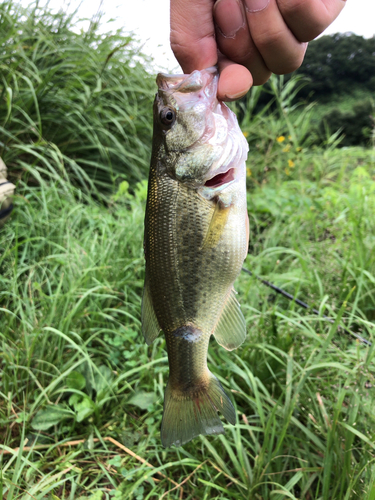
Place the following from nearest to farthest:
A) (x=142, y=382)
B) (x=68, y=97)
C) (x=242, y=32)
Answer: (x=242, y=32) → (x=142, y=382) → (x=68, y=97)

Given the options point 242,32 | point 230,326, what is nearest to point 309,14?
point 242,32

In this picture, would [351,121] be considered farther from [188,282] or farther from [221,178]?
[188,282]

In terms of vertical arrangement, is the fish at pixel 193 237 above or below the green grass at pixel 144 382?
above

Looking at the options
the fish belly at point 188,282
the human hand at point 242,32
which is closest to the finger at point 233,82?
the human hand at point 242,32

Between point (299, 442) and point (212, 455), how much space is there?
0.42 m

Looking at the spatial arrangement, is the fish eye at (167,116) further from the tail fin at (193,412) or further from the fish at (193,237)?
the tail fin at (193,412)

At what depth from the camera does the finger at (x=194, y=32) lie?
3.96 ft

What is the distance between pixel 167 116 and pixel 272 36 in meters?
0.45

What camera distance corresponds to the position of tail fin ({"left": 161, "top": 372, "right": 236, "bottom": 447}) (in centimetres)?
118

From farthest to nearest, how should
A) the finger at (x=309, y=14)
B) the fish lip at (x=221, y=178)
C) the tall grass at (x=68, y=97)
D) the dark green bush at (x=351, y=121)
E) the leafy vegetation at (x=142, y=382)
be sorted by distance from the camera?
the dark green bush at (x=351, y=121) < the tall grass at (x=68, y=97) < the leafy vegetation at (x=142, y=382) < the fish lip at (x=221, y=178) < the finger at (x=309, y=14)

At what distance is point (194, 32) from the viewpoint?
123 centimetres

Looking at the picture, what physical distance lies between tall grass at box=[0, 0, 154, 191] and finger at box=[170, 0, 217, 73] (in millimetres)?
2182

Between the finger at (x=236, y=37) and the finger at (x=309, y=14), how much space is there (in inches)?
5.5

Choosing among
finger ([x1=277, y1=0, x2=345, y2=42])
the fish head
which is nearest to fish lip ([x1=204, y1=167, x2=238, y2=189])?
the fish head
